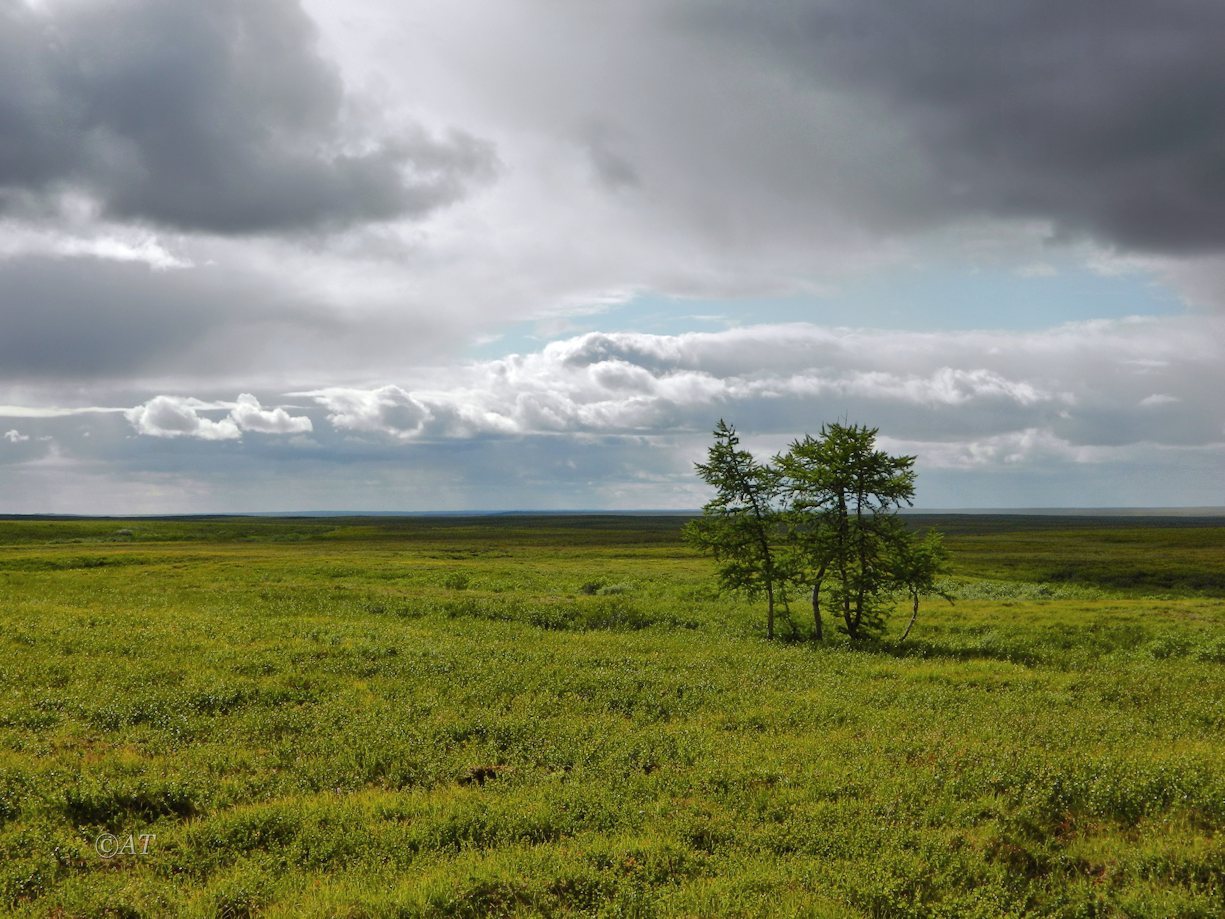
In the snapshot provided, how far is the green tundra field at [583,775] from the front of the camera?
9734 mm

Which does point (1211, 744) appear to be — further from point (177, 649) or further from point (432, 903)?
point (177, 649)

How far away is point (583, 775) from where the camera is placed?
44.7 feet

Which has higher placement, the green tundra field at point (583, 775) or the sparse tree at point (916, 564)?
the sparse tree at point (916, 564)

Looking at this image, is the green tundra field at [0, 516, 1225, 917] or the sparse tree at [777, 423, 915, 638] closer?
the green tundra field at [0, 516, 1225, 917]

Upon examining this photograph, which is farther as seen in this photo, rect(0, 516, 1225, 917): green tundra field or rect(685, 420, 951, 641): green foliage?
rect(685, 420, 951, 641): green foliage

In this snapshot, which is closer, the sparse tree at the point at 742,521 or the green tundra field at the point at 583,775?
the green tundra field at the point at 583,775

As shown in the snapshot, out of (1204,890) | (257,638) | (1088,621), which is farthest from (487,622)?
(1088,621)

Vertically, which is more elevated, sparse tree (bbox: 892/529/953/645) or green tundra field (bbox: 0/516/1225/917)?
sparse tree (bbox: 892/529/953/645)

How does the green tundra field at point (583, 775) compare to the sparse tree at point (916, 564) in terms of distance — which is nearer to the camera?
the green tundra field at point (583, 775)

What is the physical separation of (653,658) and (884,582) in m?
13.3

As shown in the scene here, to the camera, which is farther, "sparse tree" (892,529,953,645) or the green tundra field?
"sparse tree" (892,529,953,645)

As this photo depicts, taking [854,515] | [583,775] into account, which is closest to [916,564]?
[854,515]

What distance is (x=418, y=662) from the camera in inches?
898

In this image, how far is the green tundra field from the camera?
31.9 feet
